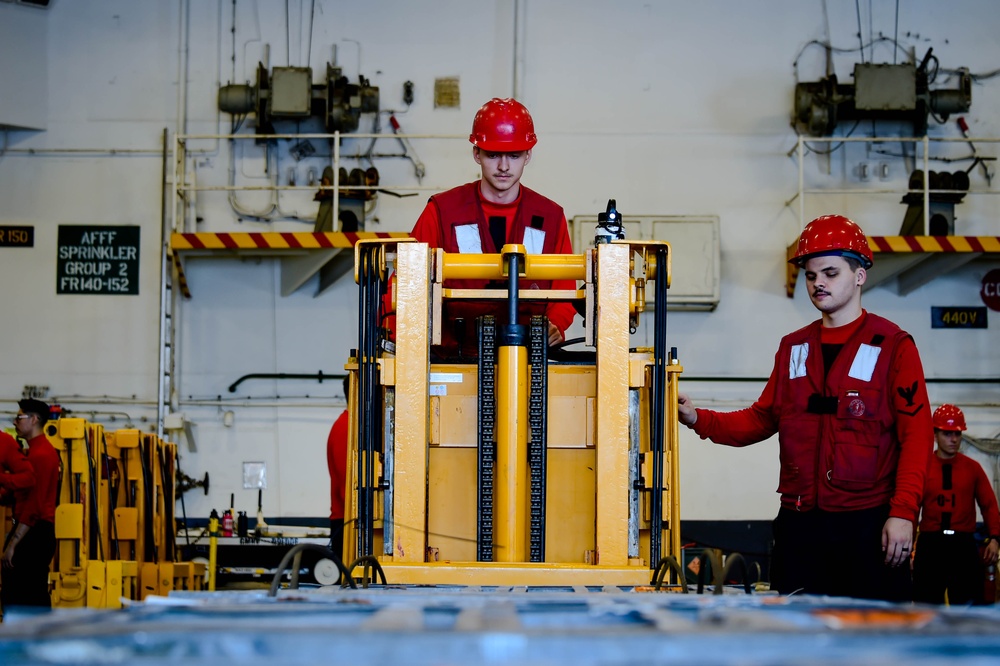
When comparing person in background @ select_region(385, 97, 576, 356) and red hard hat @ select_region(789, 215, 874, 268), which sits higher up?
person in background @ select_region(385, 97, 576, 356)

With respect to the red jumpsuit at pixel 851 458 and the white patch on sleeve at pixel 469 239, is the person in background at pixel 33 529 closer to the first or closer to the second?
the white patch on sleeve at pixel 469 239

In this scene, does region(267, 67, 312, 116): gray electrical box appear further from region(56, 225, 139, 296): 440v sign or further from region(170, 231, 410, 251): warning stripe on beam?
region(56, 225, 139, 296): 440v sign

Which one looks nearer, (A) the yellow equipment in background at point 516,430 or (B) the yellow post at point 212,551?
(A) the yellow equipment in background at point 516,430

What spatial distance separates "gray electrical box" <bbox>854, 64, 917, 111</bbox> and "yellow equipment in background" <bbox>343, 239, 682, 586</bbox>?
7.83 m

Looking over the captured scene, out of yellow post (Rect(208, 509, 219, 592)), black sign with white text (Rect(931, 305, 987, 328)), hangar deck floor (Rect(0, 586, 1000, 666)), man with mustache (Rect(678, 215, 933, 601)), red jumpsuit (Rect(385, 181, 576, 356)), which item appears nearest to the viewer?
hangar deck floor (Rect(0, 586, 1000, 666))

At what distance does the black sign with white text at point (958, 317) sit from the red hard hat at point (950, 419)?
6.01ft

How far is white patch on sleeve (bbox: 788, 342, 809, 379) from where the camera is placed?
5.12m

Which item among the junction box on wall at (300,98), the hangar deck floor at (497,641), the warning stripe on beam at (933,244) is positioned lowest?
the hangar deck floor at (497,641)

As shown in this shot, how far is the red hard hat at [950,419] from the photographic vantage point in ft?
33.6

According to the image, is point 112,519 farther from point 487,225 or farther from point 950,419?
point 950,419

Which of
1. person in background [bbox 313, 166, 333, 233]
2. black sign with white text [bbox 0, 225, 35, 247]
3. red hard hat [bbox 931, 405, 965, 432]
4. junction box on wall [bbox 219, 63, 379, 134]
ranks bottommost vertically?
red hard hat [bbox 931, 405, 965, 432]

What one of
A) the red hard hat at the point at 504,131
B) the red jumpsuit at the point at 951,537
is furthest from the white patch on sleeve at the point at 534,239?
the red jumpsuit at the point at 951,537

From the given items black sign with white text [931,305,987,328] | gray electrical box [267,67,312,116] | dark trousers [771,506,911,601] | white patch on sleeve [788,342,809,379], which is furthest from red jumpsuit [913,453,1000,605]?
gray electrical box [267,67,312,116]

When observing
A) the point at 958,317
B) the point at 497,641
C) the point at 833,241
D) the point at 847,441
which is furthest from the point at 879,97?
the point at 497,641
